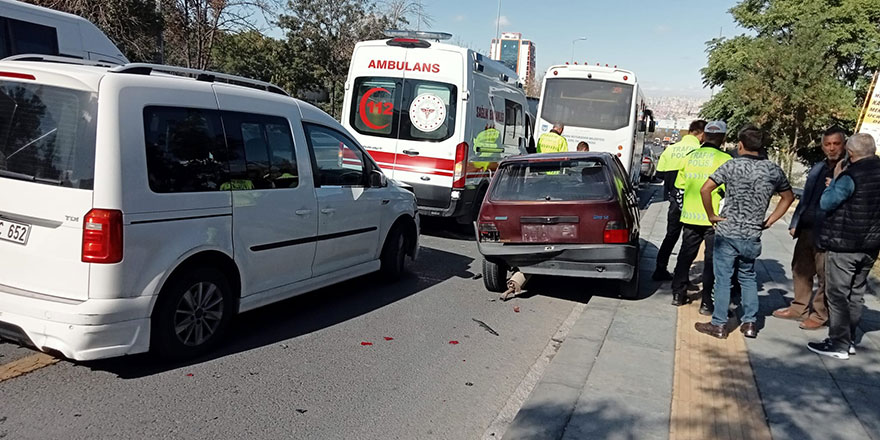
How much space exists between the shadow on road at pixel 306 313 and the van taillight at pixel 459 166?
1.67 m

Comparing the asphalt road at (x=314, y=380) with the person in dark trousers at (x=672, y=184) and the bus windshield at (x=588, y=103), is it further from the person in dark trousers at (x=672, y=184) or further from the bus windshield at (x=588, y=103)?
the bus windshield at (x=588, y=103)

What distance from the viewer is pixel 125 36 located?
14.7m

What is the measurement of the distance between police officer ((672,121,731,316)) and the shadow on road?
2.68 meters

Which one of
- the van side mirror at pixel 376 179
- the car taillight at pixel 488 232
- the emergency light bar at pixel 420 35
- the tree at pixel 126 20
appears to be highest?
the tree at pixel 126 20

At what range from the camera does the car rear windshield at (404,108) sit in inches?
384

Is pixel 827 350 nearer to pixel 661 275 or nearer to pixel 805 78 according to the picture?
pixel 661 275

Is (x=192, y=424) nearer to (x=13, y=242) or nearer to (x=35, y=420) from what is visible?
(x=35, y=420)

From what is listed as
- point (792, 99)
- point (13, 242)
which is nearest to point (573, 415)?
point (13, 242)

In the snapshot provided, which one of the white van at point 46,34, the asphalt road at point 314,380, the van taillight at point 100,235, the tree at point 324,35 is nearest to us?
the asphalt road at point 314,380

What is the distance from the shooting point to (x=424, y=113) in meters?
9.84

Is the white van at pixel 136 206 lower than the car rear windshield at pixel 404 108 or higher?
lower

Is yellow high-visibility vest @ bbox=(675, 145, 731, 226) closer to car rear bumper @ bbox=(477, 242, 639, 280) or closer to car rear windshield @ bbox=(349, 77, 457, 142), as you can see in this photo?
car rear bumper @ bbox=(477, 242, 639, 280)

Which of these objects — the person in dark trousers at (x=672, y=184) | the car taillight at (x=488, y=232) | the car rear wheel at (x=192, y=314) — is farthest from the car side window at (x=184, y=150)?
the person in dark trousers at (x=672, y=184)

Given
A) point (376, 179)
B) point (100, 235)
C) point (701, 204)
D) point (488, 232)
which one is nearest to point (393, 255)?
point (376, 179)
